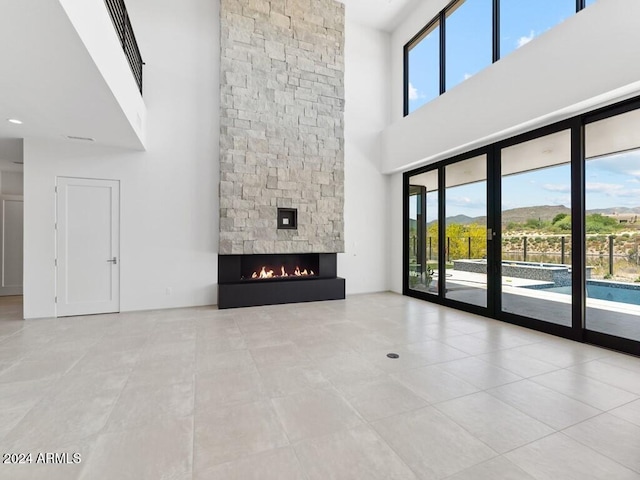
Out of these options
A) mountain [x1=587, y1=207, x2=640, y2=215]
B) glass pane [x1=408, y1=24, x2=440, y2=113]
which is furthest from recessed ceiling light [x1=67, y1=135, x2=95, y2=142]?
mountain [x1=587, y1=207, x2=640, y2=215]

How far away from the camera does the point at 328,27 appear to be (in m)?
6.57

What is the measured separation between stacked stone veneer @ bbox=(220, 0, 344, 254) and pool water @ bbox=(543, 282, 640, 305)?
4.18 m

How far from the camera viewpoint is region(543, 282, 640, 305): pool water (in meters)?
3.48

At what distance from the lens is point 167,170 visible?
5602 millimetres

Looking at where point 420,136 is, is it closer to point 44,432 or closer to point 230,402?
point 230,402

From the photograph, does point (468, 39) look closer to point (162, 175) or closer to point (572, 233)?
point (572, 233)

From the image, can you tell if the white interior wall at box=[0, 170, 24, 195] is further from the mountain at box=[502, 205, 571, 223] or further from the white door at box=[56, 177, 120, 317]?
the mountain at box=[502, 205, 571, 223]

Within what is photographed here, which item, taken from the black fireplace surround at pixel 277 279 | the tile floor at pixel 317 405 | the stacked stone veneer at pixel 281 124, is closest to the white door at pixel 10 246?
the tile floor at pixel 317 405

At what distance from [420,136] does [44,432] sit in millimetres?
6653

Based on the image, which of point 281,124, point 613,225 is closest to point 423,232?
point 613,225

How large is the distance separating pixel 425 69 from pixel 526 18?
2.33 meters

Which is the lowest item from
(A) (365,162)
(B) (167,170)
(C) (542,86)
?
(B) (167,170)

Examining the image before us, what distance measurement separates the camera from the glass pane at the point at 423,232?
6.30m

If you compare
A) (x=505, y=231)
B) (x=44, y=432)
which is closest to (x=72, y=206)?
(x=44, y=432)
